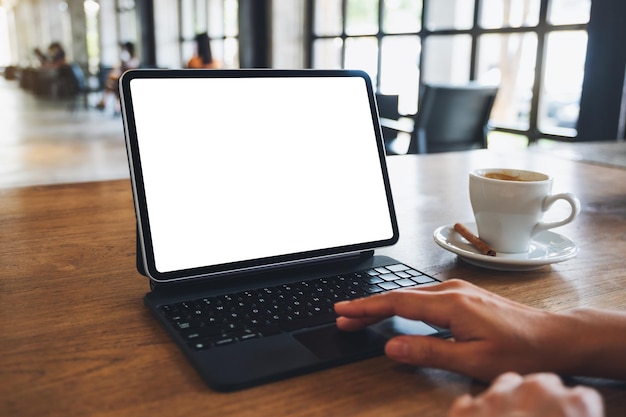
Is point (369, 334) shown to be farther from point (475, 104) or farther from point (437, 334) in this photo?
point (475, 104)

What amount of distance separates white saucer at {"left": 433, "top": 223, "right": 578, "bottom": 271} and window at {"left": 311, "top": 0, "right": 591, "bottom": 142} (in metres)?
1.94

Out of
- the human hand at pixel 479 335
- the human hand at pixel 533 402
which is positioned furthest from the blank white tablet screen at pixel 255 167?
the human hand at pixel 533 402

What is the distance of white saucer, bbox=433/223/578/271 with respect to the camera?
646 mm

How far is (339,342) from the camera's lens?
1.52ft

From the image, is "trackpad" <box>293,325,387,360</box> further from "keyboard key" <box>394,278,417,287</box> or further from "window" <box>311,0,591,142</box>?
"window" <box>311,0,591,142</box>

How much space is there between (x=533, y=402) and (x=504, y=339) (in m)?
0.10

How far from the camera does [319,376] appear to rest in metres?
0.43

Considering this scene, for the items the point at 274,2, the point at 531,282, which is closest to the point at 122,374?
the point at 531,282

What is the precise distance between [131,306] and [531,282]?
413mm

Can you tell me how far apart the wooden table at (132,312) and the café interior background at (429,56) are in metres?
0.60

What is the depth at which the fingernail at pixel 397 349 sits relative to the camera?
0.42 m

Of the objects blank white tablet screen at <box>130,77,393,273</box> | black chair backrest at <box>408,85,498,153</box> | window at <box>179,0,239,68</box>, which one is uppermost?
window at <box>179,0,239,68</box>

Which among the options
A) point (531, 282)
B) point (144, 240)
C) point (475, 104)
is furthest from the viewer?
point (475, 104)

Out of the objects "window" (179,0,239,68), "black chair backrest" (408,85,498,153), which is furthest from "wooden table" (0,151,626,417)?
"window" (179,0,239,68)
